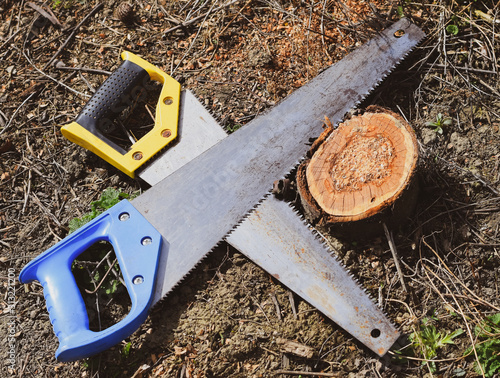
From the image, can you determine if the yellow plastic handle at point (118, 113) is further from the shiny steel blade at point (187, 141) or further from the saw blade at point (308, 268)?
the saw blade at point (308, 268)

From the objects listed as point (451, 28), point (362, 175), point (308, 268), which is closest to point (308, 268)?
point (308, 268)

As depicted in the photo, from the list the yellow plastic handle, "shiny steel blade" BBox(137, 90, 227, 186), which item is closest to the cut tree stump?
"shiny steel blade" BBox(137, 90, 227, 186)

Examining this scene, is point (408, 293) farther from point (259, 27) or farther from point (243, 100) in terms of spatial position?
point (259, 27)

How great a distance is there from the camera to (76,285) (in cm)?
270

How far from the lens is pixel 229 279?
298 centimetres

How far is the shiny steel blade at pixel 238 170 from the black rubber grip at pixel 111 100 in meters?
0.53

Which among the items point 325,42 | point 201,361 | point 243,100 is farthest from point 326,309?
point 325,42

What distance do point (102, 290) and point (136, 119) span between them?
1.27m

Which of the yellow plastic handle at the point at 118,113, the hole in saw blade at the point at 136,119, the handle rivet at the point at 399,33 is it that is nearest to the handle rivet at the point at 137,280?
the yellow plastic handle at the point at 118,113

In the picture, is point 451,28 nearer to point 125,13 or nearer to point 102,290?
point 125,13

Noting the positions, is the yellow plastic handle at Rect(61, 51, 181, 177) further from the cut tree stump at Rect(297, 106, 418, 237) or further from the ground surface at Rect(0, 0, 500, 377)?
the cut tree stump at Rect(297, 106, 418, 237)

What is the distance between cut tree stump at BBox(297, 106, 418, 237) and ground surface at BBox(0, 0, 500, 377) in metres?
0.36

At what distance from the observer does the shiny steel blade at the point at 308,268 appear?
9.01 ft

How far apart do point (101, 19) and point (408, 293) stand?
3159 mm
